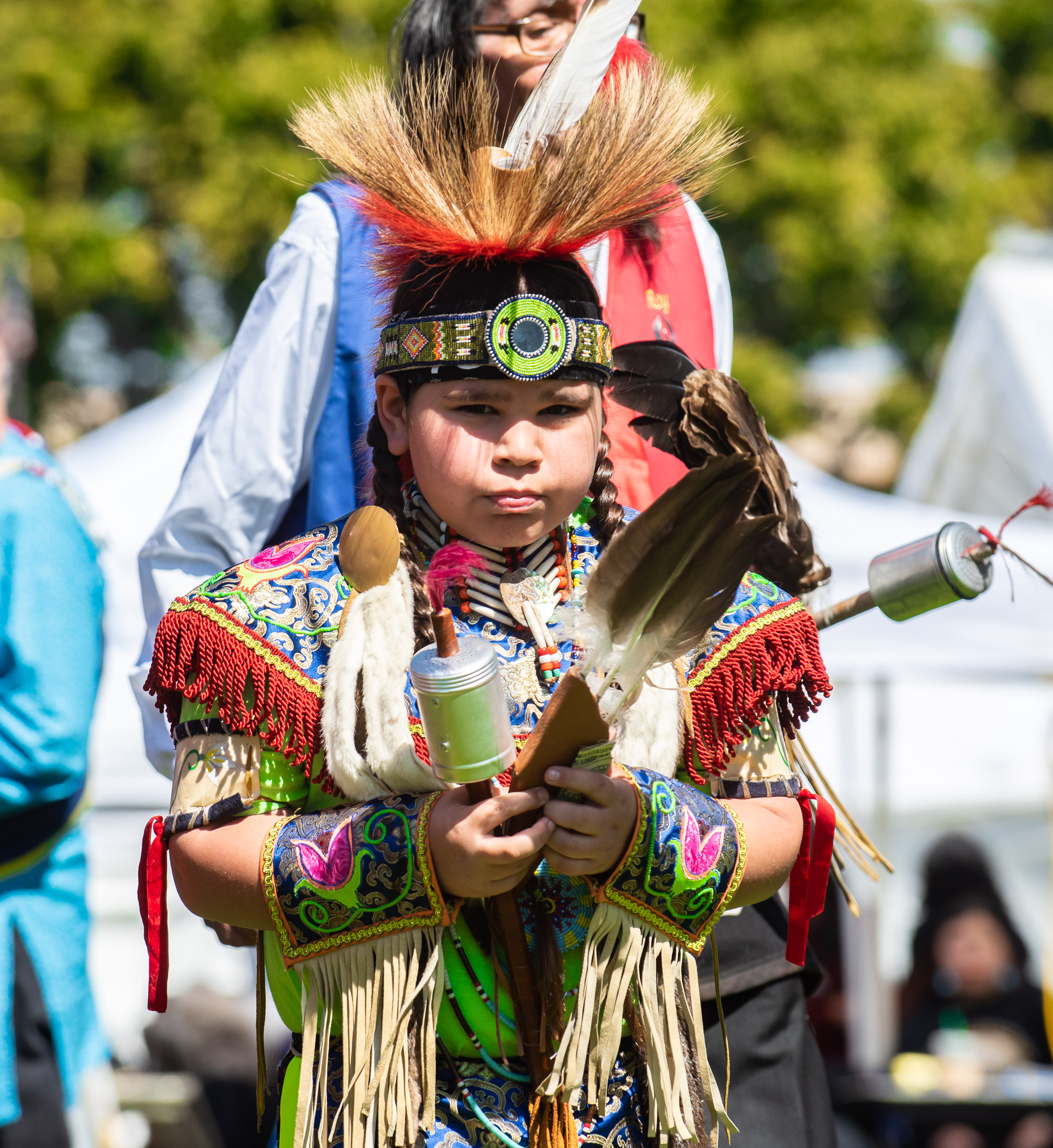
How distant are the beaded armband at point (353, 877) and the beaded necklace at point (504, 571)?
0.27 m

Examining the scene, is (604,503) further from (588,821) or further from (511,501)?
(588,821)

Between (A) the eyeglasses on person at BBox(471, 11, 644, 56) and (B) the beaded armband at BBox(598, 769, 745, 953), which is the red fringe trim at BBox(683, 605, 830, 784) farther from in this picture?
(A) the eyeglasses on person at BBox(471, 11, 644, 56)

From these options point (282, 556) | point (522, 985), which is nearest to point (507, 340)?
point (282, 556)

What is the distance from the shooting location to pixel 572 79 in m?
1.76

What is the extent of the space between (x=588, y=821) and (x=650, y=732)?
0.20m

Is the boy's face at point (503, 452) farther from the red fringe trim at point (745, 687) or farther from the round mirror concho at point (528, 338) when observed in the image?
the red fringe trim at point (745, 687)

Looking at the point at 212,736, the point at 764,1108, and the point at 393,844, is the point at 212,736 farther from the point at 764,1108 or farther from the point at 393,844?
the point at 764,1108

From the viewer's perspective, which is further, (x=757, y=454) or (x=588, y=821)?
(x=757, y=454)

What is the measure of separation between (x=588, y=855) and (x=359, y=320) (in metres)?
1.12

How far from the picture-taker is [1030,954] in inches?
243

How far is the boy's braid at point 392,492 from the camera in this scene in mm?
1792

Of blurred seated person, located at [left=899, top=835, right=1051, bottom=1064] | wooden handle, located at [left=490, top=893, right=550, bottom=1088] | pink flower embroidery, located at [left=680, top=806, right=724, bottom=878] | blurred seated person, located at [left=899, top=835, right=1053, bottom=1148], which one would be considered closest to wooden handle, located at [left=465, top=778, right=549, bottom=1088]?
wooden handle, located at [left=490, top=893, right=550, bottom=1088]

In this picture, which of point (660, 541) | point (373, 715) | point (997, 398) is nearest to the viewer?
point (660, 541)

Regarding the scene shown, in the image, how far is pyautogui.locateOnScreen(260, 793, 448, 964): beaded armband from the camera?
1.62 m
